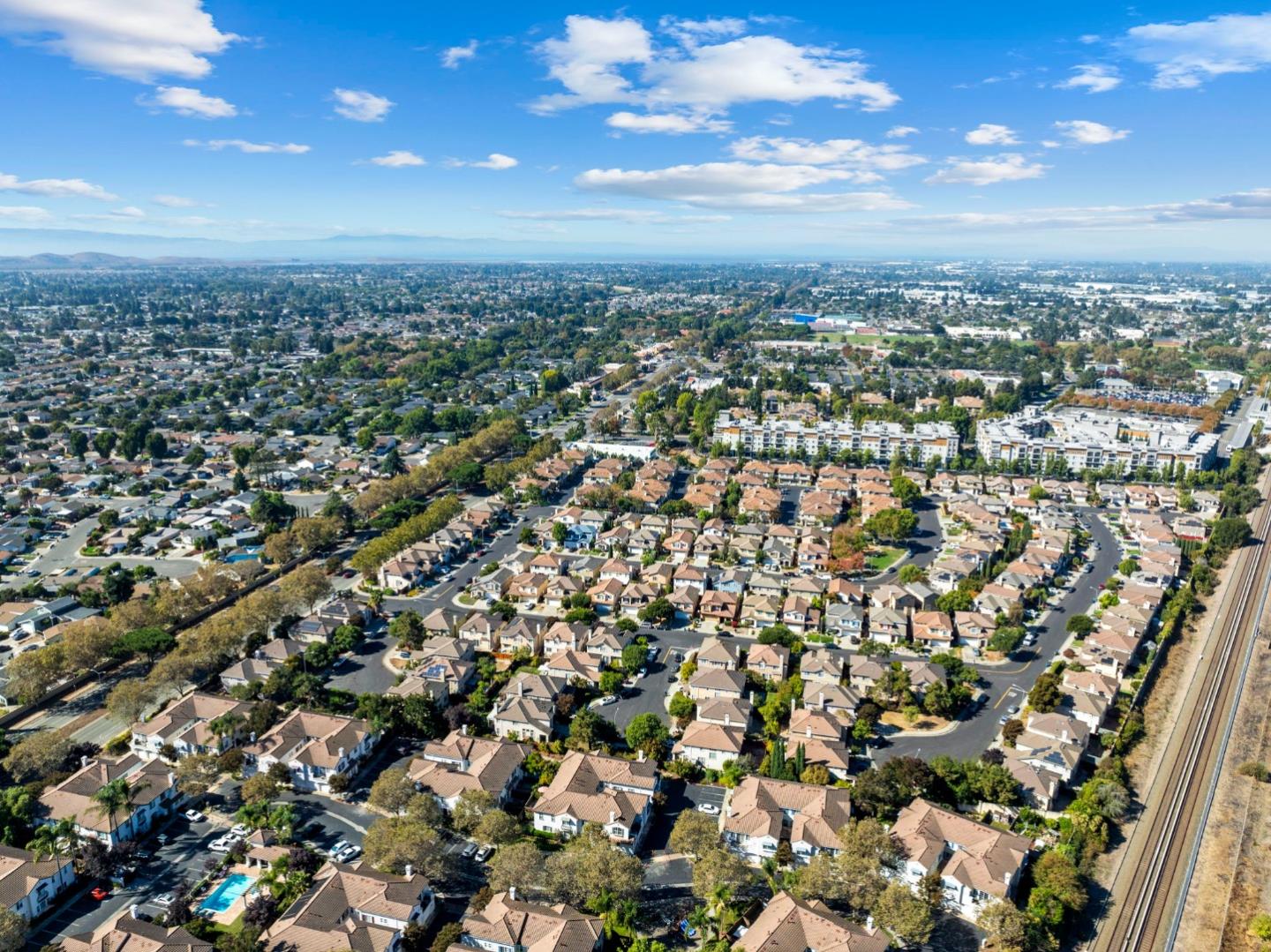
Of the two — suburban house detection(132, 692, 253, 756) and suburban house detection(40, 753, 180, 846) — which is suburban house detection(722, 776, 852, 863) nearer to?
suburban house detection(132, 692, 253, 756)

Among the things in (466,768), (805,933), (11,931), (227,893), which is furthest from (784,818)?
(11,931)

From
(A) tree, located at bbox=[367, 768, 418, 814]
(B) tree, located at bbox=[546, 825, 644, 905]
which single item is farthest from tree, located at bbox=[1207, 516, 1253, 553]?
(A) tree, located at bbox=[367, 768, 418, 814]

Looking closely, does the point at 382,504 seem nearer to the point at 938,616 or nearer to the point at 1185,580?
the point at 938,616

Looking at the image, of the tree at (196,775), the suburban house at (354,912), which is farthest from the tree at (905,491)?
the tree at (196,775)

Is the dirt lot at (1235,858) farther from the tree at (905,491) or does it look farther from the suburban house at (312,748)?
the tree at (905,491)

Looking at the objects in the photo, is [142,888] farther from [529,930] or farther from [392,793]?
[529,930]
